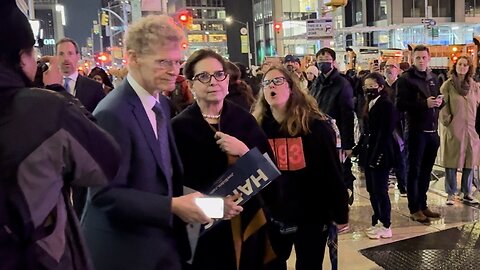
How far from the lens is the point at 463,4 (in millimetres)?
43938

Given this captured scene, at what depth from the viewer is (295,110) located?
3.62 m

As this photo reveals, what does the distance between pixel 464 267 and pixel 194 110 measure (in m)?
3.29

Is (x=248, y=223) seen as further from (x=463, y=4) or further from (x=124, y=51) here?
(x=463, y=4)

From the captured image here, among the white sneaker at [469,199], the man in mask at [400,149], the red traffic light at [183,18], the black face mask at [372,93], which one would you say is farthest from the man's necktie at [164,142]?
the red traffic light at [183,18]

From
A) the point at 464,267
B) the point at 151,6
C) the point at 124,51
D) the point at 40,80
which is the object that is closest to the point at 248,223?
the point at 124,51

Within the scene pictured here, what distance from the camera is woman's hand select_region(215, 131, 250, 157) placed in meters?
2.66

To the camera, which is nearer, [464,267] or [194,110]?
[194,110]

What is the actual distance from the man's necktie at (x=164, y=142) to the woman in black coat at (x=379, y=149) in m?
3.84


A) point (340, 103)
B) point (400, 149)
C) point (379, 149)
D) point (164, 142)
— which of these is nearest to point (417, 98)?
point (400, 149)

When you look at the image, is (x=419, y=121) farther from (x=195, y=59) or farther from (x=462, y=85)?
(x=195, y=59)

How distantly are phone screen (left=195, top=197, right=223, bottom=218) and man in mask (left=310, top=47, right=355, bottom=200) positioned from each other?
163 inches

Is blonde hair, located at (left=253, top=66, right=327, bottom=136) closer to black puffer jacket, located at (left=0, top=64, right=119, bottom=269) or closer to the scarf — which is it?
black puffer jacket, located at (left=0, top=64, right=119, bottom=269)

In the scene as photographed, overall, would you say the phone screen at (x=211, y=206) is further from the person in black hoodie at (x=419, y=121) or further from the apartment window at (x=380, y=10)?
the apartment window at (x=380, y=10)

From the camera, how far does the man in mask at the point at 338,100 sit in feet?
20.9
